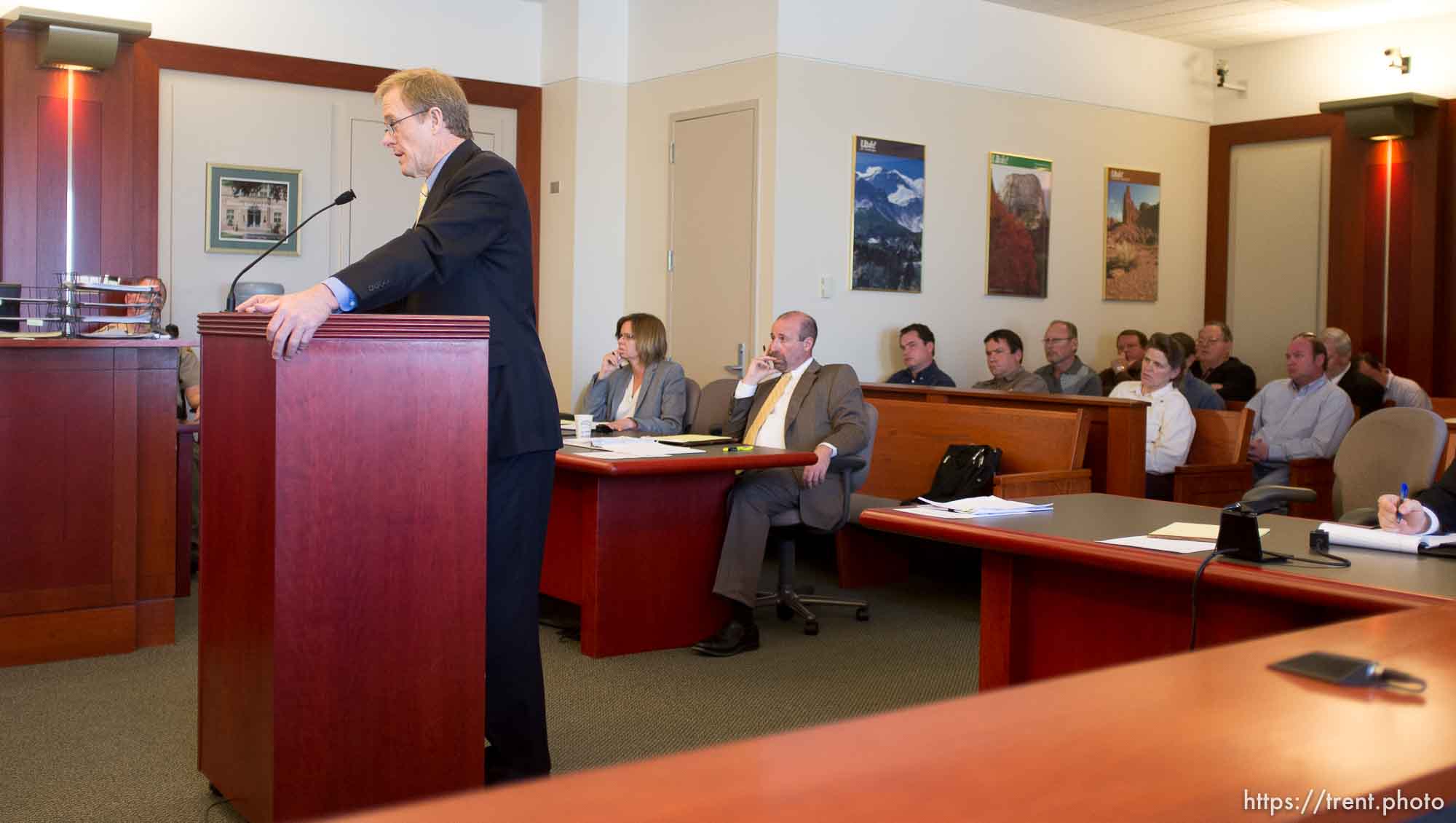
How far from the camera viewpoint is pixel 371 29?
7789 mm

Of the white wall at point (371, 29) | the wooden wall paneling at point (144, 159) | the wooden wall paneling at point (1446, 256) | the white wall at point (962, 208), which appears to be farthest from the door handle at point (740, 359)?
the wooden wall paneling at point (1446, 256)

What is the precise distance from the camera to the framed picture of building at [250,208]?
744 cm

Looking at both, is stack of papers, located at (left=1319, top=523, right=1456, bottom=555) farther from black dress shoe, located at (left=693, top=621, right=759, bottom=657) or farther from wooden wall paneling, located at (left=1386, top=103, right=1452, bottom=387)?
wooden wall paneling, located at (left=1386, top=103, right=1452, bottom=387)

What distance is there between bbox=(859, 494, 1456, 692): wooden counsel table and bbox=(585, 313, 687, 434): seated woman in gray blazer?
2.97 m

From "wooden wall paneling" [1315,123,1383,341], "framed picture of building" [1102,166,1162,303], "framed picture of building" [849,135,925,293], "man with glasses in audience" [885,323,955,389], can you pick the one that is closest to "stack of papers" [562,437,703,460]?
"man with glasses in audience" [885,323,955,389]

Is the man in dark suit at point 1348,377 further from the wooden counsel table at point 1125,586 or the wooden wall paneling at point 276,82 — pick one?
the wooden counsel table at point 1125,586

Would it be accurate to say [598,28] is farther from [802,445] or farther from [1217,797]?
[1217,797]

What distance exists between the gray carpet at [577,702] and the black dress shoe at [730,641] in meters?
0.04

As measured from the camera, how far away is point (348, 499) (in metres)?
2.52

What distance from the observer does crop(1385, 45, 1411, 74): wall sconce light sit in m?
8.78

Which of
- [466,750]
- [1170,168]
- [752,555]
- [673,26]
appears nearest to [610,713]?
[752,555]

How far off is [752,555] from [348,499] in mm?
2415

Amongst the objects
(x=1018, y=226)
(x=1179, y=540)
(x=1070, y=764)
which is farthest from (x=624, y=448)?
(x=1018, y=226)

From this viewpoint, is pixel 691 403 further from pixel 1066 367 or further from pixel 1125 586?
pixel 1125 586
